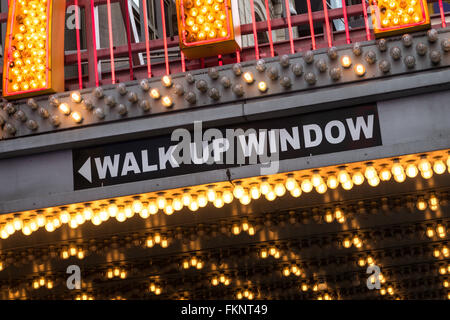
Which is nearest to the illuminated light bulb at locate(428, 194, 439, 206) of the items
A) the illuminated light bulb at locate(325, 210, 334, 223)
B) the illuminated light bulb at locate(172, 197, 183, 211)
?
the illuminated light bulb at locate(325, 210, 334, 223)

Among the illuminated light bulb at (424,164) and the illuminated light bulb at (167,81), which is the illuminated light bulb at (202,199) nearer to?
the illuminated light bulb at (167,81)

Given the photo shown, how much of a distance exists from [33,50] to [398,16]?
4162mm

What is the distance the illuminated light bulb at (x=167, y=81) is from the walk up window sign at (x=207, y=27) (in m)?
0.37

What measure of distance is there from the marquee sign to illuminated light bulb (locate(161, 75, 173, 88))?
0.58 meters

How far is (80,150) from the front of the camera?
8.56 metres

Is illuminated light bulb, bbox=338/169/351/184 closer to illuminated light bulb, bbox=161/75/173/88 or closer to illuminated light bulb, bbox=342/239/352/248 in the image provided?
illuminated light bulb, bbox=161/75/173/88

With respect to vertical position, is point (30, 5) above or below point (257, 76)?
above

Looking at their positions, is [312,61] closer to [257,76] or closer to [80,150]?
[257,76]

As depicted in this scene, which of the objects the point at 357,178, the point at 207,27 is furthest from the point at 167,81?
the point at 357,178

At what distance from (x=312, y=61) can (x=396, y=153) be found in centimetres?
139

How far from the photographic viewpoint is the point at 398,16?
26.4 feet

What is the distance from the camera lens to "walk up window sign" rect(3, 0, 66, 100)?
8867mm
